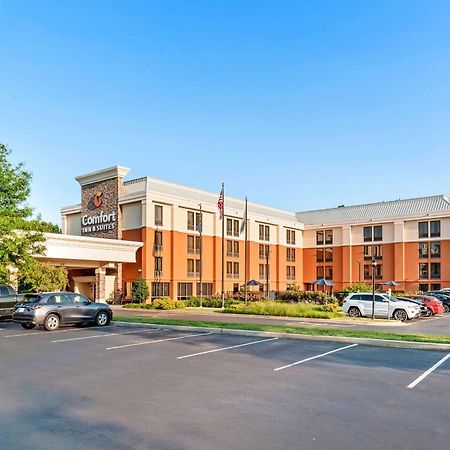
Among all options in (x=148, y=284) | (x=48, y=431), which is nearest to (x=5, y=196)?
(x=48, y=431)

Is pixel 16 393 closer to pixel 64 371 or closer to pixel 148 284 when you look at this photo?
pixel 64 371

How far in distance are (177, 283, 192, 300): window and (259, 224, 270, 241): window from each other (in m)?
15.0

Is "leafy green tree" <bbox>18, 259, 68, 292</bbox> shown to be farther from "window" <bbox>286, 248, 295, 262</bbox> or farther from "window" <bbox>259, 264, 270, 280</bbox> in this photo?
"window" <bbox>286, 248, 295, 262</bbox>

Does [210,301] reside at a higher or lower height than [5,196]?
lower

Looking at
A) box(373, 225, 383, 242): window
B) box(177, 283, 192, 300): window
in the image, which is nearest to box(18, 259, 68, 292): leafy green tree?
box(177, 283, 192, 300): window

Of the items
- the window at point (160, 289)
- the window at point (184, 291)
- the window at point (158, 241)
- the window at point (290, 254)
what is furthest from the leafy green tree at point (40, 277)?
the window at point (290, 254)

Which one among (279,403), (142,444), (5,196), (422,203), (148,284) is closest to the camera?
(142,444)

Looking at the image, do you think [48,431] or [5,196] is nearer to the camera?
[48,431]

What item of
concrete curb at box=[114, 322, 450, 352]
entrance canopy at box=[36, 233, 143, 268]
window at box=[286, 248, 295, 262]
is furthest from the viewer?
window at box=[286, 248, 295, 262]

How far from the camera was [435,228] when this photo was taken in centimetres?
6122

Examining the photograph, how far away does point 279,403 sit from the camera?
8211mm

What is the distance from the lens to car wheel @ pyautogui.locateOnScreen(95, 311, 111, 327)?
2190 centimetres

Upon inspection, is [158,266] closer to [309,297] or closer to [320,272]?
[309,297]

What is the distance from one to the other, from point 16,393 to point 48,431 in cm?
274
